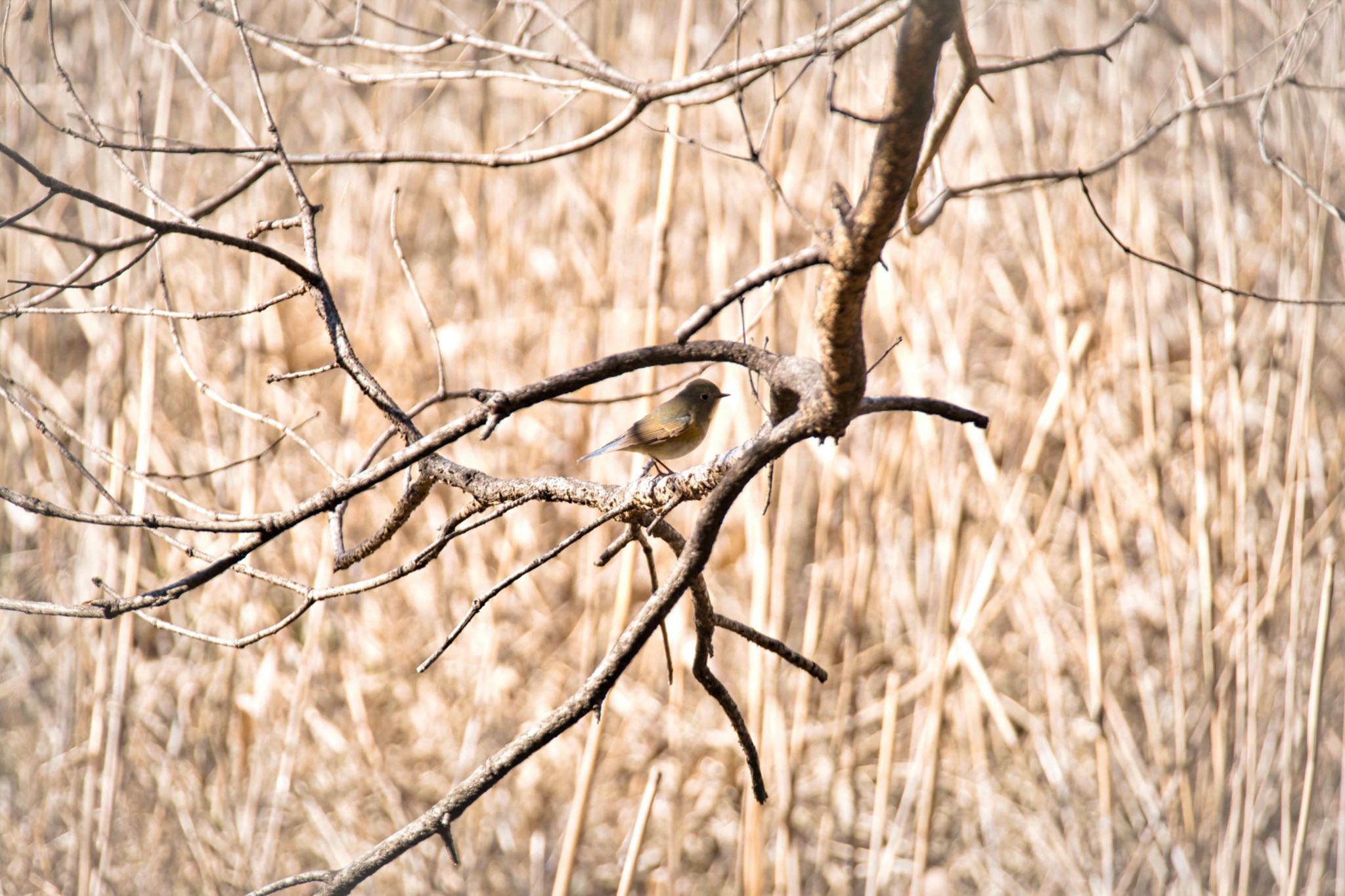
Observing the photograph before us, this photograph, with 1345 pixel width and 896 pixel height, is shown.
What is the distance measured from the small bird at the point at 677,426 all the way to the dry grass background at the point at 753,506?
402mm

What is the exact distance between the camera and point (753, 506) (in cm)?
252

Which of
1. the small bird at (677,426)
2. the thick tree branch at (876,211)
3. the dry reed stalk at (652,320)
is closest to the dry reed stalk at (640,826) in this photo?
the dry reed stalk at (652,320)

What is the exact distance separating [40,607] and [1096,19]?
9.08ft

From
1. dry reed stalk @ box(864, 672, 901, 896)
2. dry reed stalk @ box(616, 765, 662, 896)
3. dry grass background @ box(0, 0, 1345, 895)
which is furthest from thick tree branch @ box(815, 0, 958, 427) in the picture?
dry reed stalk @ box(864, 672, 901, 896)

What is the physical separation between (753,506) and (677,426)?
2.11 feet

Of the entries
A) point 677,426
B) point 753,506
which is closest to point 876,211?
point 677,426

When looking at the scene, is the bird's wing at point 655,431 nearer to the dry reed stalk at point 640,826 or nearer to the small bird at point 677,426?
the small bird at point 677,426

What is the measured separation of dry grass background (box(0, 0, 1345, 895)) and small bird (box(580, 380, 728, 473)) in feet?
1.32

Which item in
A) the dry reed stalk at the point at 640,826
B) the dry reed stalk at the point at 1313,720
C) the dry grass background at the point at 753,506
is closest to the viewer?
the dry reed stalk at the point at 640,826

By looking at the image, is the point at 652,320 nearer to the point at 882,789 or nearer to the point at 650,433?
the point at 650,433

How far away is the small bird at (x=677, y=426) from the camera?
1.96 meters

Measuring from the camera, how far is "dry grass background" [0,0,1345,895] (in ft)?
7.27

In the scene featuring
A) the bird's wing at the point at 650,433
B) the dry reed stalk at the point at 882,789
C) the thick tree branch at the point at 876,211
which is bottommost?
the dry reed stalk at the point at 882,789

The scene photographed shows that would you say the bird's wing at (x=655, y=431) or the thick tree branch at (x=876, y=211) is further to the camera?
the bird's wing at (x=655, y=431)
